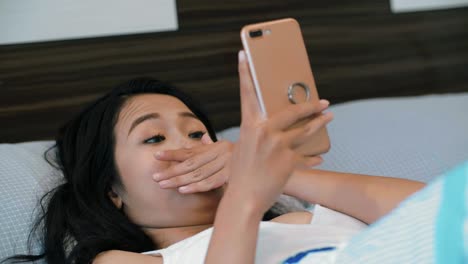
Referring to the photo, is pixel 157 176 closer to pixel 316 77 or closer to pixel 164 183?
pixel 164 183

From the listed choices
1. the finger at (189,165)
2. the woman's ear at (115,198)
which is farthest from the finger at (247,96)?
the woman's ear at (115,198)

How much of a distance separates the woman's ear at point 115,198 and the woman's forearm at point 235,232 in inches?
20.3

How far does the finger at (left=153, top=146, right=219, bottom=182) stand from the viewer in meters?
1.22

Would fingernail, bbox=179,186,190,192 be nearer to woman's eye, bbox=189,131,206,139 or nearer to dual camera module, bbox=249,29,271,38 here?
woman's eye, bbox=189,131,206,139

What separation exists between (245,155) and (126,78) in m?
0.97

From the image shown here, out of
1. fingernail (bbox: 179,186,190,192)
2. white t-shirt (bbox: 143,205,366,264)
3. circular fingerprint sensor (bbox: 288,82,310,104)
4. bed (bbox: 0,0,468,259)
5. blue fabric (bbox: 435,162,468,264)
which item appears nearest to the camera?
blue fabric (bbox: 435,162,468,264)

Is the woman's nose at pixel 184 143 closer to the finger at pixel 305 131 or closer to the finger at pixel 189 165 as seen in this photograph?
the finger at pixel 189 165

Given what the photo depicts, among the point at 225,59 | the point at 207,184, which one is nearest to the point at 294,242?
the point at 207,184

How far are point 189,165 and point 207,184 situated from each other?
0.05 m

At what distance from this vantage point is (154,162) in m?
1.27

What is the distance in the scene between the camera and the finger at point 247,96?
2.91 feet

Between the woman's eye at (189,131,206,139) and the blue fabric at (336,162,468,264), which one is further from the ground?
the blue fabric at (336,162,468,264)

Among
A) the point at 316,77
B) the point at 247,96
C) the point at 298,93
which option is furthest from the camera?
the point at 316,77

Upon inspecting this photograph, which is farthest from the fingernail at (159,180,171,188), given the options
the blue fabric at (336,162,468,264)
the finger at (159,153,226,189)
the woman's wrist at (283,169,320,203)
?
the blue fabric at (336,162,468,264)
